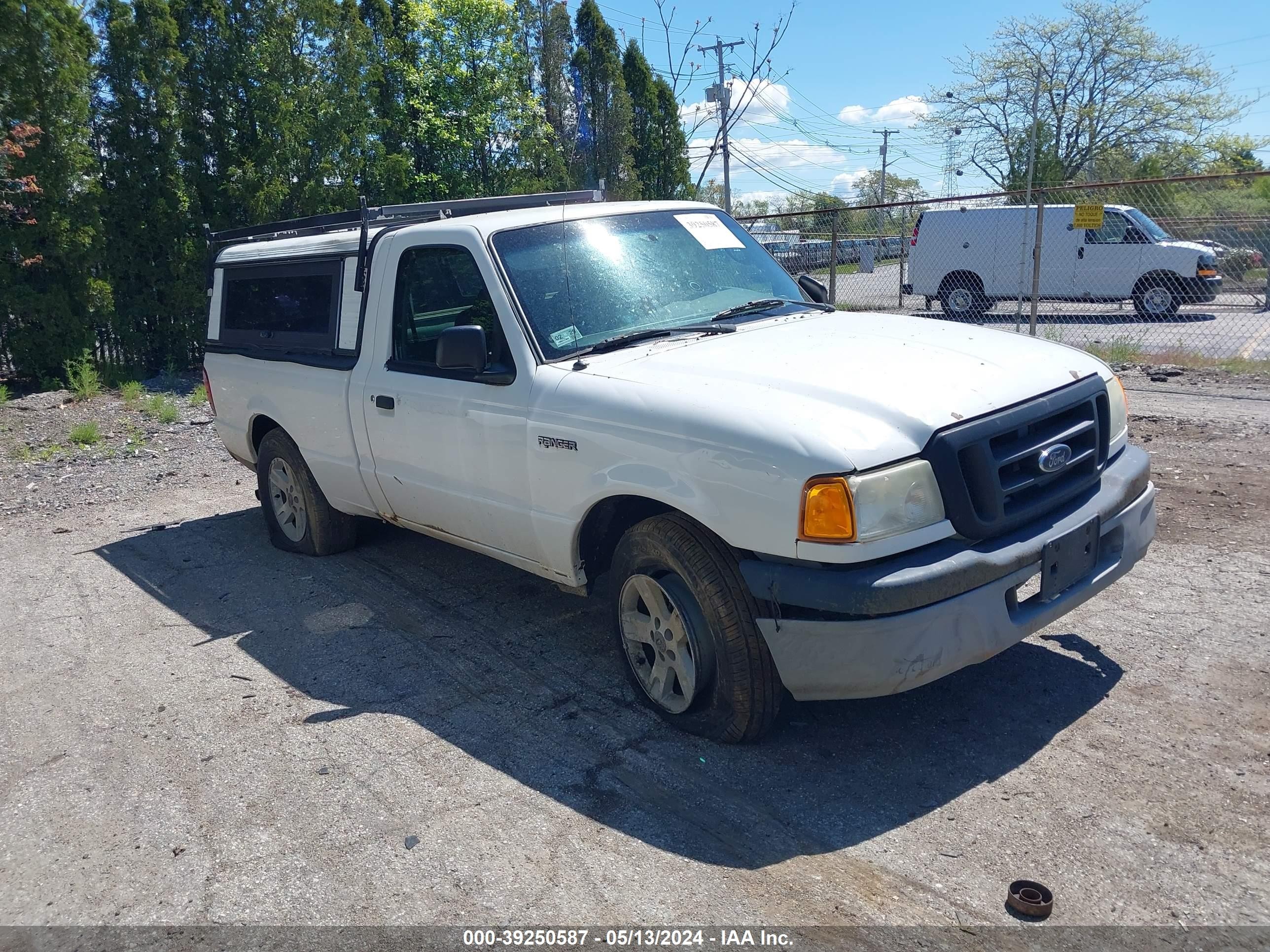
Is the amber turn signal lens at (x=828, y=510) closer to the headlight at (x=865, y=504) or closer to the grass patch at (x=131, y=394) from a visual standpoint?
the headlight at (x=865, y=504)

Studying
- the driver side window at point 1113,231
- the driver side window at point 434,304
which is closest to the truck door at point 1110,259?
the driver side window at point 1113,231

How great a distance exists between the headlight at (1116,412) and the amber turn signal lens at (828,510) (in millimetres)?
1576

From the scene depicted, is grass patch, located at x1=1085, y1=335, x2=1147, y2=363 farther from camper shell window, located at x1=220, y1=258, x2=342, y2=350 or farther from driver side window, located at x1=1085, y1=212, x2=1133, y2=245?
camper shell window, located at x1=220, y1=258, x2=342, y2=350

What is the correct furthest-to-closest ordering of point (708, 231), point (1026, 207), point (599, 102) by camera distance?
point (599, 102), point (1026, 207), point (708, 231)

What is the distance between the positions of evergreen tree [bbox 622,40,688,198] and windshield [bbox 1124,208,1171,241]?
1008 centimetres

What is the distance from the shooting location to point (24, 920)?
3.19 m

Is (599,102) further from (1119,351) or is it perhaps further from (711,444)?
(711,444)

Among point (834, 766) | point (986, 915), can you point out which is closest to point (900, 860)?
point (986, 915)

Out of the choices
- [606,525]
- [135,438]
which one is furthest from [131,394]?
[606,525]

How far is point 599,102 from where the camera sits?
68.5 ft

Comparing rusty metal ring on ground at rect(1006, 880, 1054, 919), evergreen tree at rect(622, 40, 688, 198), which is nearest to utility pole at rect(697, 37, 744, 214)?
evergreen tree at rect(622, 40, 688, 198)

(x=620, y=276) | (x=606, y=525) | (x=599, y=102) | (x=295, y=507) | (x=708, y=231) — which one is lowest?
(x=295, y=507)

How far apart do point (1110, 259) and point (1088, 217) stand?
24.1 ft

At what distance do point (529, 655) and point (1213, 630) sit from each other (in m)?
3.16
